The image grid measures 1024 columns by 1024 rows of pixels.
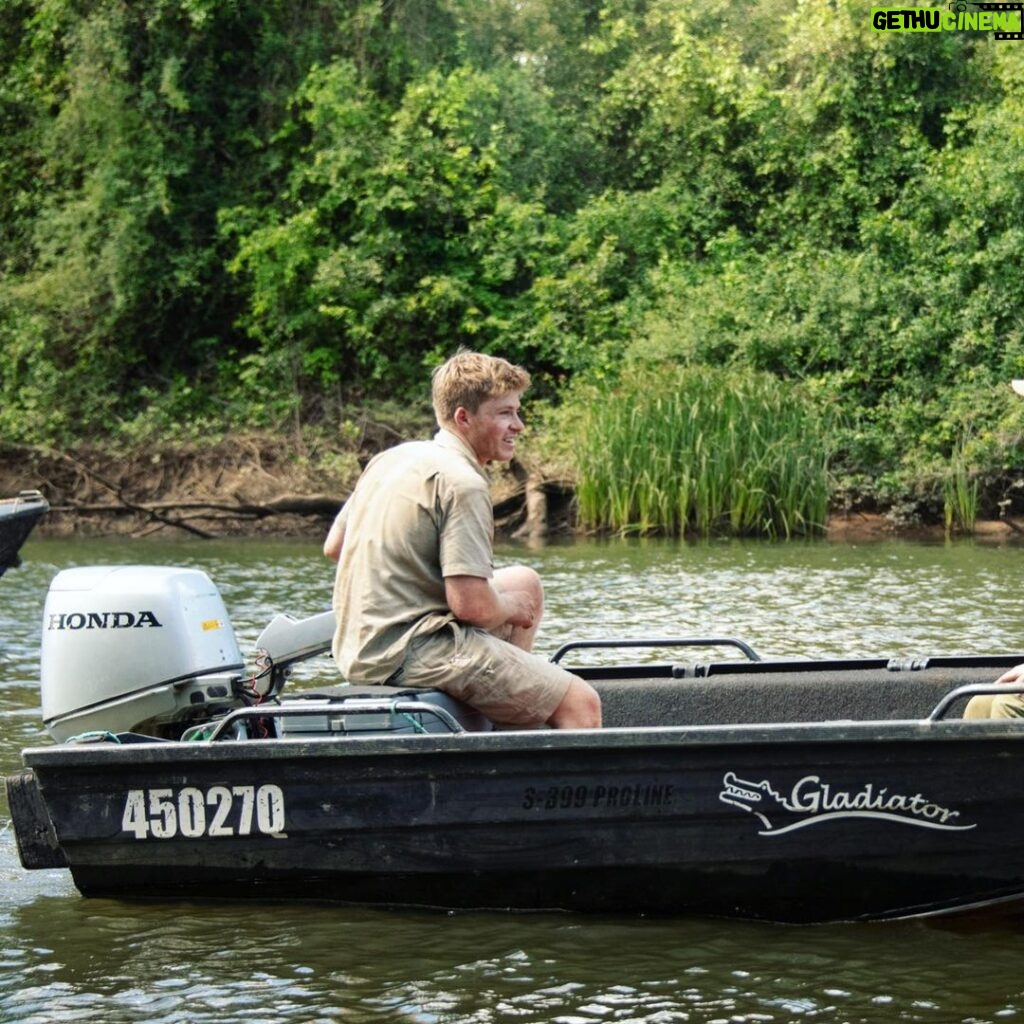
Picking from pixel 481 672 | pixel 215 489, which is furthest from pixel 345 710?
pixel 215 489

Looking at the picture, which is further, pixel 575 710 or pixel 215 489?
pixel 215 489

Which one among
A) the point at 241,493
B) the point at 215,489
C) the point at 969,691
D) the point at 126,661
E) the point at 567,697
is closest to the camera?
the point at 969,691

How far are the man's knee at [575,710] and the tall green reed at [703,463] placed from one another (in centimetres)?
1257

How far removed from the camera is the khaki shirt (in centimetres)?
514

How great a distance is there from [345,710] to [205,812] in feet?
1.69

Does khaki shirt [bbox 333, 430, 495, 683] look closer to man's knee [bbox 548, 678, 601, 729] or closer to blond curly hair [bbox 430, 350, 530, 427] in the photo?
blond curly hair [bbox 430, 350, 530, 427]

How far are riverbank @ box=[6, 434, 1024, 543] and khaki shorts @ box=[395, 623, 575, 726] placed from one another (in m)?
13.7

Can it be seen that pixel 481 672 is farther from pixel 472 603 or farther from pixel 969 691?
pixel 969 691

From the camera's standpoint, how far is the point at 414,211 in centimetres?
2452

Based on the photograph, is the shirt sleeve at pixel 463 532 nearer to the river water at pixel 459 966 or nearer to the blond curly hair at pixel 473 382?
the blond curly hair at pixel 473 382

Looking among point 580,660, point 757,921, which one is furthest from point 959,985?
point 580,660

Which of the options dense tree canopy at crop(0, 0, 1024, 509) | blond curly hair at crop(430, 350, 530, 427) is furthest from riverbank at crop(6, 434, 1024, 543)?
blond curly hair at crop(430, 350, 530, 427)

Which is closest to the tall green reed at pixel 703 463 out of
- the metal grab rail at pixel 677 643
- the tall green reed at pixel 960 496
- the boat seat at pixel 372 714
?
the tall green reed at pixel 960 496

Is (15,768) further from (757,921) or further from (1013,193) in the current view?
(1013,193)
